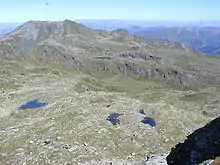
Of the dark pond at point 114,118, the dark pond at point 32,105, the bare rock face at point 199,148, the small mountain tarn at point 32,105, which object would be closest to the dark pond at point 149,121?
the dark pond at point 114,118

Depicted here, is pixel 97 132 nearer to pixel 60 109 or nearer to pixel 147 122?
pixel 147 122

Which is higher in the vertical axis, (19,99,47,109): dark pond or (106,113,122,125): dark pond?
(106,113,122,125): dark pond

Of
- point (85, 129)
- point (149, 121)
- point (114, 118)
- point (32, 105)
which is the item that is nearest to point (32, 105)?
point (32, 105)

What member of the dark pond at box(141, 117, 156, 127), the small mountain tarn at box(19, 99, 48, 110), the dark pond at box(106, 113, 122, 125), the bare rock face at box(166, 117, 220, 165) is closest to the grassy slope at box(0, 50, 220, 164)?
the dark pond at box(141, 117, 156, 127)

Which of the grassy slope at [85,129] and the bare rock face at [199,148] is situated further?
the grassy slope at [85,129]

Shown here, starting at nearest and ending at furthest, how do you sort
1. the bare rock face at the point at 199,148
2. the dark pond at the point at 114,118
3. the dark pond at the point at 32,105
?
the bare rock face at the point at 199,148 < the dark pond at the point at 114,118 < the dark pond at the point at 32,105

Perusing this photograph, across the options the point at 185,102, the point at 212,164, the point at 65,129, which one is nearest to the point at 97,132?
the point at 65,129

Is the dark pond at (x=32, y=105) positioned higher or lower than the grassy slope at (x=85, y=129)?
lower

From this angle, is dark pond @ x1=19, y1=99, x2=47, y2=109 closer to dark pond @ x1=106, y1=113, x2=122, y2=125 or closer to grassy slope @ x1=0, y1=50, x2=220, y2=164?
grassy slope @ x1=0, y1=50, x2=220, y2=164

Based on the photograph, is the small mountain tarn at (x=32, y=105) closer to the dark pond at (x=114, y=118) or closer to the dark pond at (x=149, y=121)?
the dark pond at (x=114, y=118)
